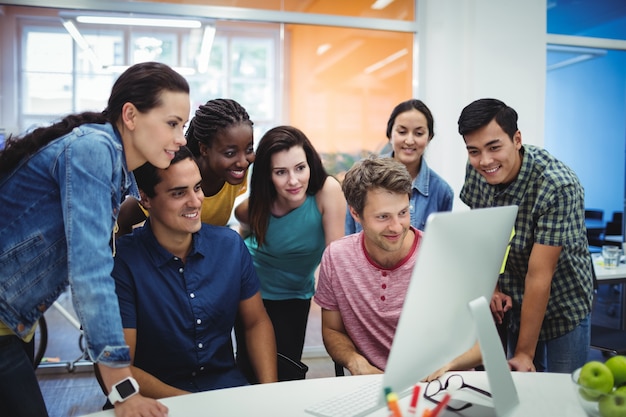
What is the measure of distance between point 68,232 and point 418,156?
1887 millimetres

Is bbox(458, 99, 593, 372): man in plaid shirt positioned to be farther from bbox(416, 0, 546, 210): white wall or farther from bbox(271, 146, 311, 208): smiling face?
bbox(416, 0, 546, 210): white wall

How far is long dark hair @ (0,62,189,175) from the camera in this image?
155cm

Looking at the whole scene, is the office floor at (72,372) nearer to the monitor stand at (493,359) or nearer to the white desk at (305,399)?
the white desk at (305,399)

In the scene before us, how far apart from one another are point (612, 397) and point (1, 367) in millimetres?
1460

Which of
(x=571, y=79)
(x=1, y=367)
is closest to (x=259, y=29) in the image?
(x=571, y=79)

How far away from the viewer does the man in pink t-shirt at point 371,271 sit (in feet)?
6.50

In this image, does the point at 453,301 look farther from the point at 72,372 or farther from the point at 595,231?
the point at 595,231

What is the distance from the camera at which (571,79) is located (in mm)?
5281

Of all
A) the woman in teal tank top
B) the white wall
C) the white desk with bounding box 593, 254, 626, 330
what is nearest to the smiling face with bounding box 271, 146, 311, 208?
the woman in teal tank top

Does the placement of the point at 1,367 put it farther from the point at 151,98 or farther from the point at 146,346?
the point at 151,98

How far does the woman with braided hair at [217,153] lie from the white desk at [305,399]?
103 centimetres

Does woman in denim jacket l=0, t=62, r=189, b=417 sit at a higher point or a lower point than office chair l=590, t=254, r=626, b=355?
higher

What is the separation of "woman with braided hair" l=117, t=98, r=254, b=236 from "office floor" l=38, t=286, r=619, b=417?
163 centimetres

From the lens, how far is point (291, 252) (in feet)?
8.71
